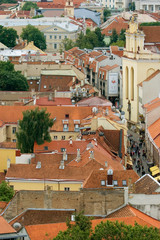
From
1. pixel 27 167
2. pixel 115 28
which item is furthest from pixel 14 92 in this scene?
pixel 115 28

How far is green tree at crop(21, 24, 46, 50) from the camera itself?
124 metres

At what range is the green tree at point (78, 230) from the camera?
33.2 meters

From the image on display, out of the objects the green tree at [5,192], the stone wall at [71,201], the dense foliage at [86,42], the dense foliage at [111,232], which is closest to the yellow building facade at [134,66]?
the dense foliage at [86,42]

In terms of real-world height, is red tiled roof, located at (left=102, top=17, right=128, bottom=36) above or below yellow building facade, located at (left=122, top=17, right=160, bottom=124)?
below

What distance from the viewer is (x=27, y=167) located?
153ft

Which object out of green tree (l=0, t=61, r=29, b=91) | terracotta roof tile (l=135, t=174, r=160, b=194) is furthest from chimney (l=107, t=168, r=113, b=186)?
green tree (l=0, t=61, r=29, b=91)

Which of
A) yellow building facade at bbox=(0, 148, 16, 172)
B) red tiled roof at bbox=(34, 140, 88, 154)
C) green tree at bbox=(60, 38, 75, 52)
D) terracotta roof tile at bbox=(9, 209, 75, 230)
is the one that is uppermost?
terracotta roof tile at bbox=(9, 209, 75, 230)

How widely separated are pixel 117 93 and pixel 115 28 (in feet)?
165

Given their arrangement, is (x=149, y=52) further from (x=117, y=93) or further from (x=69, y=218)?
(x=69, y=218)

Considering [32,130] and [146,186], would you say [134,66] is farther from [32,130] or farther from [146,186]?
[146,186]

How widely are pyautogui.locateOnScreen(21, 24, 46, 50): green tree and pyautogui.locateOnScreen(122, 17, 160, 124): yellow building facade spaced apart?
1605 inches

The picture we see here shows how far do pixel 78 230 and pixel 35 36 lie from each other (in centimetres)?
9174

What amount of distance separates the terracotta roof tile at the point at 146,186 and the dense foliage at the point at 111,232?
5.65m

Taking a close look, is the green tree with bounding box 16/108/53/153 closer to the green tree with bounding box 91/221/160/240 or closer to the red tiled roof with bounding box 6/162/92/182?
the red tiled roof with bounding box 6/162/92/182
